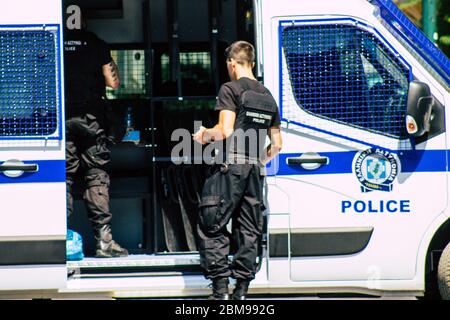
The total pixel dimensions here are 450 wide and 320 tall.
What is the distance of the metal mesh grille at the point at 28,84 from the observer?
6.01 m

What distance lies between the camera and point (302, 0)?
6082 millimetres

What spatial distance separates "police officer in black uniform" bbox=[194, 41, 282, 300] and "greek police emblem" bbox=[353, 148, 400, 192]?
1.82 ft

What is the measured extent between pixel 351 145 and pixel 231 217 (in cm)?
91

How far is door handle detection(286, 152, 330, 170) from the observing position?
6031mm

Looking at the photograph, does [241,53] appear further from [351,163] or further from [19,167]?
[19,167]

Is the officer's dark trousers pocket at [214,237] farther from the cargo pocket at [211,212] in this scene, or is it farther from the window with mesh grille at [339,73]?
the window with mesh grille at [339,73]

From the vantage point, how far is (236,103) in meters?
5.88

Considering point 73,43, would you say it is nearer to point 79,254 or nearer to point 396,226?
point 79,254

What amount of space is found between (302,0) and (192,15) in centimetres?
201

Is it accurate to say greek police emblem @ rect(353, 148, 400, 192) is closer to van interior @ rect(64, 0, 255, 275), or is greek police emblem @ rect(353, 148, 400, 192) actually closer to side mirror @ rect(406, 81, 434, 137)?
side mirror @ rect(406, 81, 434, 137)

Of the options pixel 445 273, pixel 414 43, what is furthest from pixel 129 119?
pixel 445 273

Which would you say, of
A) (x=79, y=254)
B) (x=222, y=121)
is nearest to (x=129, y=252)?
(x=79, y=254)
